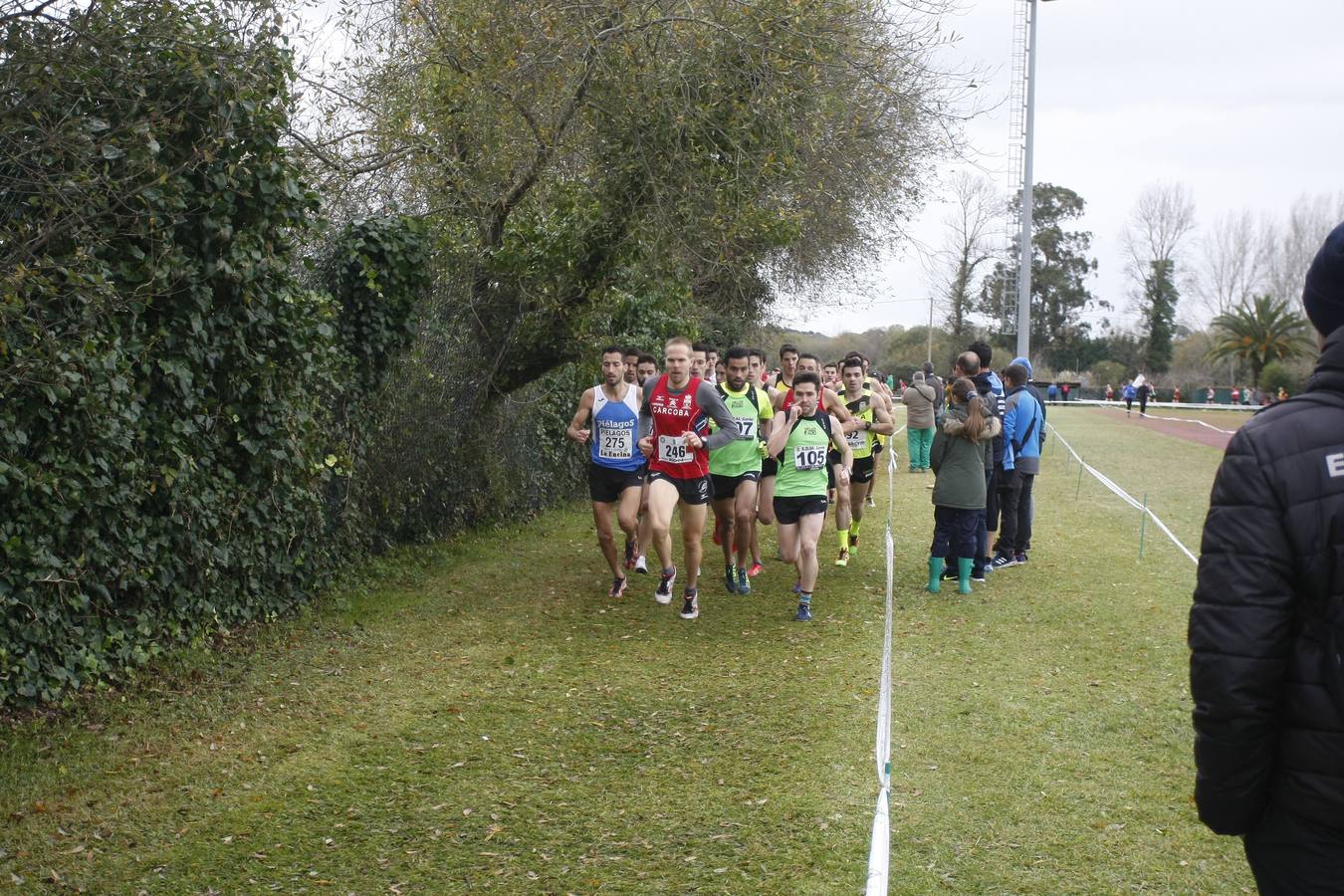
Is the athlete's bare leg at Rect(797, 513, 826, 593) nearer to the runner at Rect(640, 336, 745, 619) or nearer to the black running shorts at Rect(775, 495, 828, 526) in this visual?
the black running shorts at Rect(775, 495, 828, 526)

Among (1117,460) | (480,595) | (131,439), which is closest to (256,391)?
(131,439)

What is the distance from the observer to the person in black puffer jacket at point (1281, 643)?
2.52 m

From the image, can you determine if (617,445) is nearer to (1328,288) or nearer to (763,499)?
(763,499)

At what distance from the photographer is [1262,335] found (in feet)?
239

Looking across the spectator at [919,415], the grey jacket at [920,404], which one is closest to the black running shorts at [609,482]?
the spectator at [919,415]

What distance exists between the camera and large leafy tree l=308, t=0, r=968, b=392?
10688 millimetres

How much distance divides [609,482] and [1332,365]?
8.30m

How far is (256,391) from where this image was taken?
8.30m

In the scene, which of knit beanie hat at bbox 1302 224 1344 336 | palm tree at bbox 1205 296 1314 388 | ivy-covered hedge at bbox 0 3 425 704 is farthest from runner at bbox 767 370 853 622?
palm tree at bbox 1205 296 1314 388

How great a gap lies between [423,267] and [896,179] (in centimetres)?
676

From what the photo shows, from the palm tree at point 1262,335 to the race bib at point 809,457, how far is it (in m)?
69.9

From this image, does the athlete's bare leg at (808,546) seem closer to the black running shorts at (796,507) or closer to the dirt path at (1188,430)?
the black running shorts at (796,507)

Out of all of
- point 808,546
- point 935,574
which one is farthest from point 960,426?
point 808,546

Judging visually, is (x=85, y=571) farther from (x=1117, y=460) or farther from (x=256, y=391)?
(x=1117, y=460)
